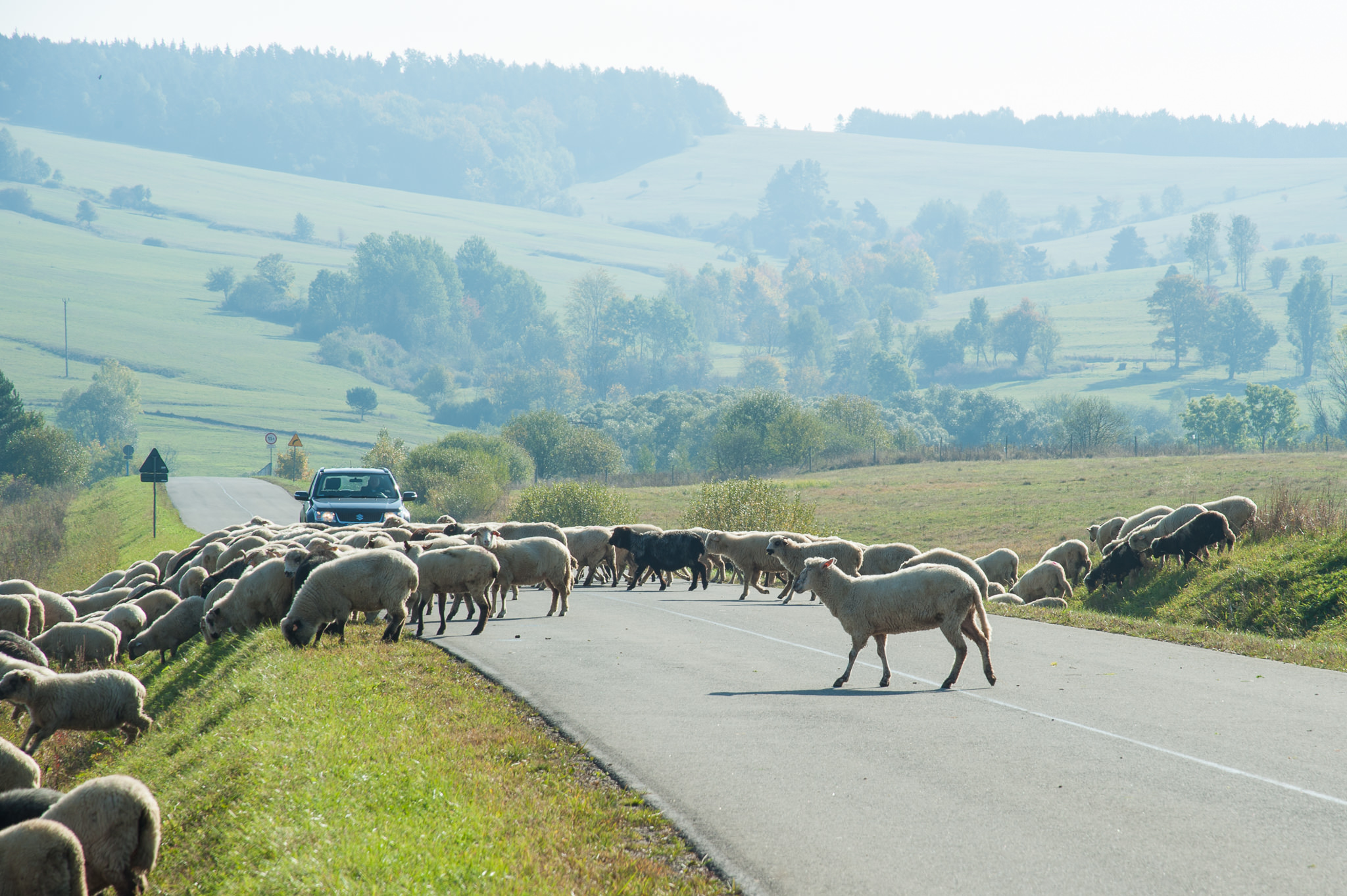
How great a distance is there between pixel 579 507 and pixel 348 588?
30.4 meters

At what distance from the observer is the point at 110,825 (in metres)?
7.74

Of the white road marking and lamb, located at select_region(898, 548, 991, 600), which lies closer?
the white road marking

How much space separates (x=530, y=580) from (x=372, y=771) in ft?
34.0

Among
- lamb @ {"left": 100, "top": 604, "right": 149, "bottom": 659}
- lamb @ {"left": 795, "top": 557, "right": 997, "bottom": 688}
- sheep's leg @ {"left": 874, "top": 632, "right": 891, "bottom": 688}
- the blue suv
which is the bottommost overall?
lamb @ {"left": 100, "top": 604, "right": 149, "bottom": 659}

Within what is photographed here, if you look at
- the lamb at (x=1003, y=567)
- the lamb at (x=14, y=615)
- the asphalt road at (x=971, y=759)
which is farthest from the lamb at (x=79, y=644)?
the lamb at (x=1003, y=567)

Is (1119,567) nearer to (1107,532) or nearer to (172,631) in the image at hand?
(1107,532)

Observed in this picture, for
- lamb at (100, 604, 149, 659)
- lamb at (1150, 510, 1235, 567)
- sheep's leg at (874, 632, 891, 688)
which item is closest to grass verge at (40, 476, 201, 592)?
lamb at (100, 604, 149, 659)

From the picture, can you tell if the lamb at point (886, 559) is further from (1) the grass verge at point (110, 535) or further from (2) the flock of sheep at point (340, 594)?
(1) the grass verge at point (110, 535)

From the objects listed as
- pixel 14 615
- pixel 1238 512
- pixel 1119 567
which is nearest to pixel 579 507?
pixel 1119 567

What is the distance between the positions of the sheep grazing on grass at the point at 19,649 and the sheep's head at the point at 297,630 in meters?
3.30

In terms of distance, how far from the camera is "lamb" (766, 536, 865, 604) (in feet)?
60.7

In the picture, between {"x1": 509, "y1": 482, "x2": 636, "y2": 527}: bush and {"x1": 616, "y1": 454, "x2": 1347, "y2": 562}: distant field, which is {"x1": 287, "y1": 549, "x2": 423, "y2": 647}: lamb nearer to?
{"x1": 616, "y1": 454, "x2": 1347, "y2": 562}: distant field

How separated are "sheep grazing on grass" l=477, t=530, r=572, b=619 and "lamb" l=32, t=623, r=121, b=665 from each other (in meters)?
5.88

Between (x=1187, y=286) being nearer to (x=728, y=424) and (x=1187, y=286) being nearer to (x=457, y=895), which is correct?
(x=728, y=424)
